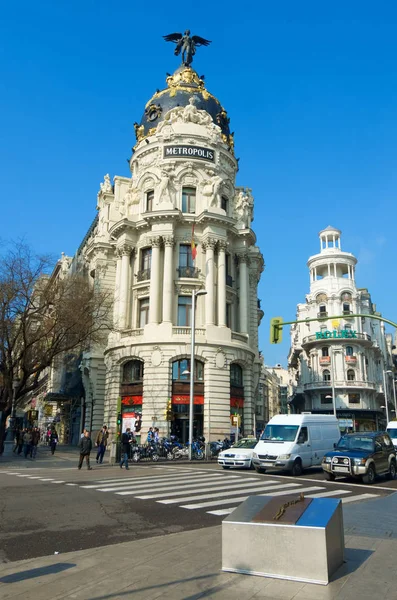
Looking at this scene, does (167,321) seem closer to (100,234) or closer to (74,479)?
(100,234)

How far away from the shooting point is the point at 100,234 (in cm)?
4781

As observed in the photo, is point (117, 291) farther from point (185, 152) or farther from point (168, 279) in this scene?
point (185, 152)

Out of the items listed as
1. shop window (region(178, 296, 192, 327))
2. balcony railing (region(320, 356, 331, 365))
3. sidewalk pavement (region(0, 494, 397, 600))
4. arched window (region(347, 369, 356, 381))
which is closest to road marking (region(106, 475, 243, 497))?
sidewalk pavement (region(0, 494, 397, 600))

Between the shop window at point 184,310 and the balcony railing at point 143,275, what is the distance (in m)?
3.47

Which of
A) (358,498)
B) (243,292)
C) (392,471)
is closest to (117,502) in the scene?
(358,498)

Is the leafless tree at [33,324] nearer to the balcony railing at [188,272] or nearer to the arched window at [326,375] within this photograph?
the balcony railing at [188,272]

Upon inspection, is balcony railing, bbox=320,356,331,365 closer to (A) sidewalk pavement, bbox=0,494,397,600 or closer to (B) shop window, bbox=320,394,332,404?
(B) shop window, bbox=320,394,332,404

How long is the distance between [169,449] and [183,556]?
23.7 m

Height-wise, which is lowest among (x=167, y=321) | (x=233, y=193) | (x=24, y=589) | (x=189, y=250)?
(x=24, y=589)

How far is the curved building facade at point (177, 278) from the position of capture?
3800 centimetres

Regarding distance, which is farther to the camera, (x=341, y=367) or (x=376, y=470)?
(x=341, y=367)

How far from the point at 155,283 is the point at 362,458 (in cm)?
2571

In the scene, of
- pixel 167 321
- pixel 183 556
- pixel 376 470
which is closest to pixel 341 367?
pixel 167 321

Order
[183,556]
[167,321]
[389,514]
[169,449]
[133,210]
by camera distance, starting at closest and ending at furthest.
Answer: [183,556] → [389,514] → [169,449] → [167,321] → [133,210]
